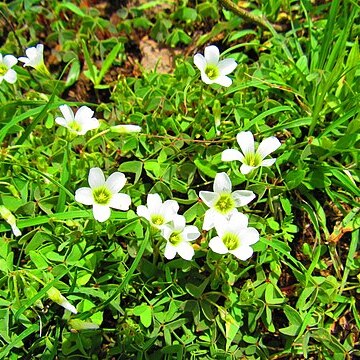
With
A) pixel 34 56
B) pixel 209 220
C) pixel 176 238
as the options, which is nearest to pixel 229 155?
pixel 209 220

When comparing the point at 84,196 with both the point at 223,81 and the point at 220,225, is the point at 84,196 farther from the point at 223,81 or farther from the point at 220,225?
the point at 223,81

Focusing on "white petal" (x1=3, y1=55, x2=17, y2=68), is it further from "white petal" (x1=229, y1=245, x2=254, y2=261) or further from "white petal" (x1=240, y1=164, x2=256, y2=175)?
"white petal" (x1=229, y1=245, x2=254, y2=261)

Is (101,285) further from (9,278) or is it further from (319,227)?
(319,227)

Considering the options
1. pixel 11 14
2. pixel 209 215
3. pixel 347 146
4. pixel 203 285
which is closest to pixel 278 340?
pixel 203 285

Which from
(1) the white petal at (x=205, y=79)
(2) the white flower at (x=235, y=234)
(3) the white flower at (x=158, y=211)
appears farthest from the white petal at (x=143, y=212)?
(1) the white petal at (x=205, y=79)

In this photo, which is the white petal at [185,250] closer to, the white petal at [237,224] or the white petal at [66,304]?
the white petal at [237,224]
